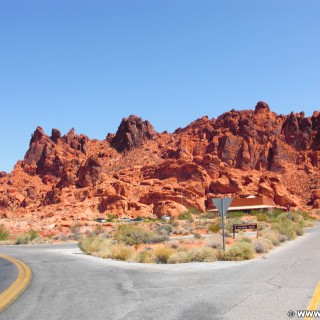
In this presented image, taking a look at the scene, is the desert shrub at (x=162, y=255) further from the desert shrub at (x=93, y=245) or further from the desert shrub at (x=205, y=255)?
the desert shrub at (x=93, y=245)

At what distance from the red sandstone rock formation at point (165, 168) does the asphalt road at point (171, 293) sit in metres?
65.9

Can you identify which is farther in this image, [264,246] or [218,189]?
[218,189]

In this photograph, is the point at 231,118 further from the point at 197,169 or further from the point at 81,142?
the point at 81,142

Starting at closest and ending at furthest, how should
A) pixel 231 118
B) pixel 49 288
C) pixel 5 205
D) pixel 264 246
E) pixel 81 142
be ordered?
pixel 49 288
pixel 264 246
pixel 5 205
pixel 231 118
pixel 81 142

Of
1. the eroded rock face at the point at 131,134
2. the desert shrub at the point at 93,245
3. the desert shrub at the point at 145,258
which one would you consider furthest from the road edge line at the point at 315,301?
the eroded rock face at the point at 131,134

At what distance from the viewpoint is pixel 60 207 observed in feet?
290

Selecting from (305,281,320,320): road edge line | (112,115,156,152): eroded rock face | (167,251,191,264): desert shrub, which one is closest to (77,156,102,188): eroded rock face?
(112,115,156,152): eroded rock face

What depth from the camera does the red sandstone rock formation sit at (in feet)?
292

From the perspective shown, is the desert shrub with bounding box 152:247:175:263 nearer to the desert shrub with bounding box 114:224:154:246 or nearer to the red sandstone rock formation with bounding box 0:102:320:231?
the desert shrub with bounding box 114:224:154:246

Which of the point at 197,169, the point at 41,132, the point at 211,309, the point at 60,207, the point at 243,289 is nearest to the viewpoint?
the point at 211,309

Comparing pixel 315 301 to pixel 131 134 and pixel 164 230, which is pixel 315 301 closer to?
pixel 164 230

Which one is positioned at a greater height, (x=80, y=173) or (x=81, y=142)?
(x=81, y=142)

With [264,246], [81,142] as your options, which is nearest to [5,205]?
[81,142]

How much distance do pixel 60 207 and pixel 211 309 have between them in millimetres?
83904
